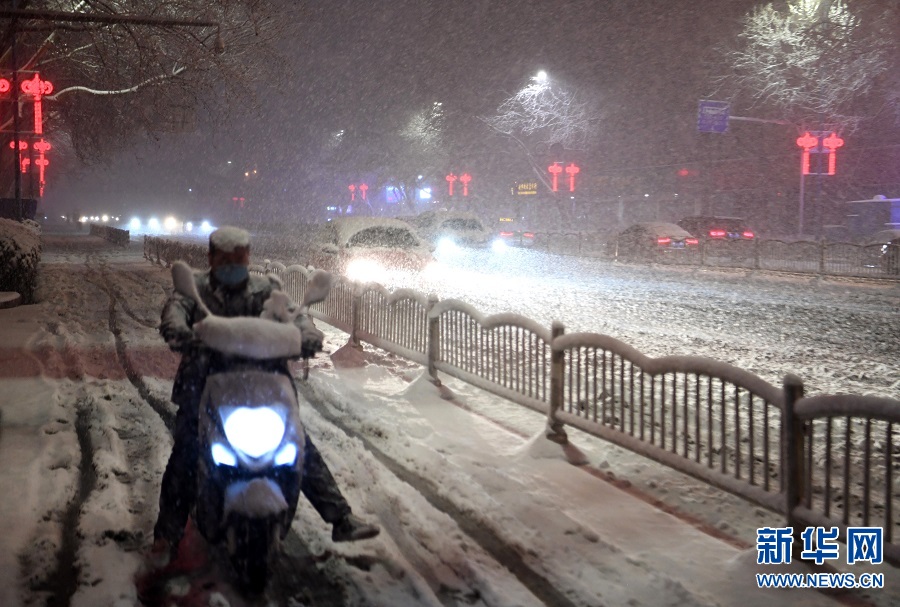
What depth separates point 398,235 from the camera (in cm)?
2312

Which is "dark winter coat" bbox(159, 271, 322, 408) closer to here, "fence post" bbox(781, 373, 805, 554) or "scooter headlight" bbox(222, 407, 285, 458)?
"scooter headlight" bbox(222, 407, 285, 458)

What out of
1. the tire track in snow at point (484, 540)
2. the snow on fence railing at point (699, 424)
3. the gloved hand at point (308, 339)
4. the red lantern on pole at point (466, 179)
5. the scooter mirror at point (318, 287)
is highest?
the red lantern on pole at point (466, 179)

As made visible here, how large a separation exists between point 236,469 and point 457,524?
1.86 m

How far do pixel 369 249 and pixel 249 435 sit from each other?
18.3 meters

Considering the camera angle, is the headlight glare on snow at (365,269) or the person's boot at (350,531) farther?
the headlight glare on snow at (365,269)

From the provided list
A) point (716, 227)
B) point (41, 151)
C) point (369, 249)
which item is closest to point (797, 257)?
point (716, 227)

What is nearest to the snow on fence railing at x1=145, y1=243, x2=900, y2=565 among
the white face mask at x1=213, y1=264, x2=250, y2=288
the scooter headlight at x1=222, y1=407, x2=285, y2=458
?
the scooter headlight at x1=222, y1=407, x2=285, y2=458

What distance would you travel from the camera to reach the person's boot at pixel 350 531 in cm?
468

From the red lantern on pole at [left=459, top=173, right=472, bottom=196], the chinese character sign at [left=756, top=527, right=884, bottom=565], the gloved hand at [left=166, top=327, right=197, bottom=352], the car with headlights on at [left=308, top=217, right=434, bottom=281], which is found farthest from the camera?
the red lantern on pole at [left=459, top=173, right=472, bottom=196]

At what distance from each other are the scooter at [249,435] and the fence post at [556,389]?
351 centimetres

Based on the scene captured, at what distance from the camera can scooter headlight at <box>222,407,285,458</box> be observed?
392cm

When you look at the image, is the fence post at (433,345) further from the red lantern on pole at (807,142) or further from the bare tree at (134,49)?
the red lantern on pole at (807,142)

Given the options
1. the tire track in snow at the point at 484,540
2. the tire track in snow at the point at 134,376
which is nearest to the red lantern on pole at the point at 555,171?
the tire track in snow at the point at 134,376

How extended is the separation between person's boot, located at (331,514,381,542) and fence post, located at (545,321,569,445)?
2912mm
